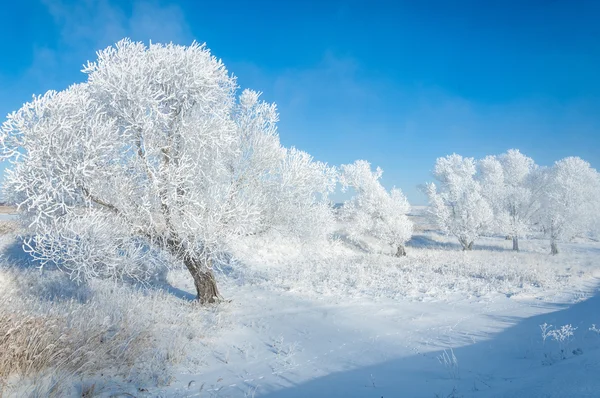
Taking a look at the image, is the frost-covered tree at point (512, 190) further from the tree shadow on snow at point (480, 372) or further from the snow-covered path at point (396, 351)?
the tree shadow on snow at point (480, 372)

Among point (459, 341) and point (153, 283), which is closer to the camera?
point (459, 341)

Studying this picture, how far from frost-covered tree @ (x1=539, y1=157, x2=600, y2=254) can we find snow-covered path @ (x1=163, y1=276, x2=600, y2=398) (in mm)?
20712

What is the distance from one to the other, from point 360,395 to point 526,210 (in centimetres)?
3412

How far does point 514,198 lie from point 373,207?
45.2 feet

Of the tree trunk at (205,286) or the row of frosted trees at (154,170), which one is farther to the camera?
the tree trunk at (205,286)

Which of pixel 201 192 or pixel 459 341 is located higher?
pixel 201 192

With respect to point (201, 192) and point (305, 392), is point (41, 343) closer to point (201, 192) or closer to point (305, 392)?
point (305, 392)

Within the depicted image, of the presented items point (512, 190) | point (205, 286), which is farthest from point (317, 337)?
point (512, 190)

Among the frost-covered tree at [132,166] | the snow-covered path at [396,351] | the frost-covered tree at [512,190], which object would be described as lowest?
the snow-covered path at [396,351]

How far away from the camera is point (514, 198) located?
106 feet

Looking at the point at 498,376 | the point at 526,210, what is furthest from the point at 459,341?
the point at 526,210

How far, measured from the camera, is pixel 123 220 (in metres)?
8.86

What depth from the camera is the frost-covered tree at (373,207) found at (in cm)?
2988

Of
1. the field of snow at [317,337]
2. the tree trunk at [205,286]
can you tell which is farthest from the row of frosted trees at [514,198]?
the tree trunk at [205,286]
